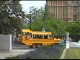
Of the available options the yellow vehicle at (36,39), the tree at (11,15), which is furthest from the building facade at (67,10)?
the tree at (11,15)

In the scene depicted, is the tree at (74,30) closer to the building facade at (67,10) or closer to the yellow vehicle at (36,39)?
the yellow vehicle at (36,39)

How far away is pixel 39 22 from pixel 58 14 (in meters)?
55.3

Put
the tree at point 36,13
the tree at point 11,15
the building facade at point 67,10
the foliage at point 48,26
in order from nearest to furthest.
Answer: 1. the tree at point 11,15
2. the foliage at point 48,26
3. the tree at point 36,13
4. the building facade at point 67,10

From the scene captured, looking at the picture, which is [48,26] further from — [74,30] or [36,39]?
[36,39]

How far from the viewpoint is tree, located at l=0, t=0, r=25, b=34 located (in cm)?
3247

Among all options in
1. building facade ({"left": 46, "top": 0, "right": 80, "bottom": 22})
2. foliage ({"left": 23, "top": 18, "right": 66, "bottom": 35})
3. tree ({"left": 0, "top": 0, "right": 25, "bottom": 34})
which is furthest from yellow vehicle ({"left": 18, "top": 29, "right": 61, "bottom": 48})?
building facade ({"left": 46, "top": 0, "right": 80, "bottom": 22})

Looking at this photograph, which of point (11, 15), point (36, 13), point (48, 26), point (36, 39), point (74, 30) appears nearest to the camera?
point (11, 15)

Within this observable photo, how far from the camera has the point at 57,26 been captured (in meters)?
83.3

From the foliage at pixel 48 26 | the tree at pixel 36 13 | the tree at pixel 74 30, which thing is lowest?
the tree at pixel 74 30

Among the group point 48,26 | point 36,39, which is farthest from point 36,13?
point 36,39

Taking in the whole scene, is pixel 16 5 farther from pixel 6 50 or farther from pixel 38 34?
pixel 38 34

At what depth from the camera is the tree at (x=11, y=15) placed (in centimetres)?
3247

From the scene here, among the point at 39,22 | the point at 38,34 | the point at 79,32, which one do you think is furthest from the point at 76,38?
the point at 38,34

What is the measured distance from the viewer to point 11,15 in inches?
1336
